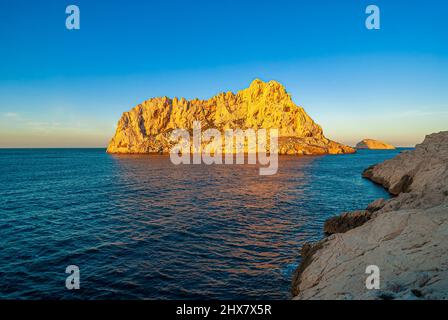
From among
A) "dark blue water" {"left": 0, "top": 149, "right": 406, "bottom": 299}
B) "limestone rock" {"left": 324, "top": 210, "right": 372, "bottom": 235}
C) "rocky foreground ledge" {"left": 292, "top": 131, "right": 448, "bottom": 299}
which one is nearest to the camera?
"rocky foreground ledge" {"left": 292, "top": 131, "right": 448, "bottom": 299}

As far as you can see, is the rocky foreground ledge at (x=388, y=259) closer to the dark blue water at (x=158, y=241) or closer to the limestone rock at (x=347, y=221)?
the dark blue water at (x=158, y=241)

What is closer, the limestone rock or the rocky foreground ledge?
the rocky foreground ledge

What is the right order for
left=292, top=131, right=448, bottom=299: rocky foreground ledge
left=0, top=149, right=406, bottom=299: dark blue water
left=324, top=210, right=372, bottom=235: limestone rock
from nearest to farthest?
left=292, top=131, right=448, bottom=299: rocky foreground ledge → left=0, top=149, right=406, bottom=299: dark blue water → left=324, top=210, right=372, bottom=235: limestone rock

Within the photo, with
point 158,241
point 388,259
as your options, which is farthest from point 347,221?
point 158,241

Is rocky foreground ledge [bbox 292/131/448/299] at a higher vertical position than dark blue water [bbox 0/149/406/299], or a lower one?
higher

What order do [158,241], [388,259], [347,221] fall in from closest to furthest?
[388,259] → [347,221] → [158,241]

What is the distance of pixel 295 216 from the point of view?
3416 cm

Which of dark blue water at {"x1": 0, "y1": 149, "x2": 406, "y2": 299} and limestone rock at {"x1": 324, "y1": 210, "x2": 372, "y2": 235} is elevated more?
limestone rock at {"x1": 324, "y1": 210, "x2": 372, "y2": 235}

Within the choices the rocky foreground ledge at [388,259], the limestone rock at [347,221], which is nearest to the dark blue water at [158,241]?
the limestone rock at [347,221]

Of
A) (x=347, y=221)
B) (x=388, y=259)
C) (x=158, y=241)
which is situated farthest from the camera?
(x=158, y=241)

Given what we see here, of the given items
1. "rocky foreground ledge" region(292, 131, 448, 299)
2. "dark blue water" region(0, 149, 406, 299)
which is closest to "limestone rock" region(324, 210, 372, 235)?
"dark blue water" region(0, 149, 406, 299)

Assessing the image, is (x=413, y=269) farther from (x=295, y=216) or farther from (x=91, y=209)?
(x=91, y=209)

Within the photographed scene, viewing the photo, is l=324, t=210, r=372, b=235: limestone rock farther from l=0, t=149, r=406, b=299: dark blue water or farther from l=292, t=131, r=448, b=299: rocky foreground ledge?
l=292, t=131, r=448, b=299: rocky foreground ledge

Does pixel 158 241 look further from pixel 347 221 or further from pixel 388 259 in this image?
pixel 388 259
